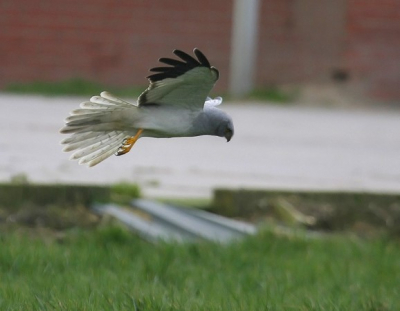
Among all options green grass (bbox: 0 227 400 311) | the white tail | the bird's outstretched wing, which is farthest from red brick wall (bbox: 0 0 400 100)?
the bird's outstretched wing

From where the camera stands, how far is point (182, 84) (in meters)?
4.07

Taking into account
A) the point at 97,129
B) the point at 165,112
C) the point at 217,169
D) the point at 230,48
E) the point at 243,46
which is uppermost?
the point at 165,112

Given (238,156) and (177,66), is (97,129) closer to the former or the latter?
(177,66)

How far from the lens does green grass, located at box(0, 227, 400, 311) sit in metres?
4.34

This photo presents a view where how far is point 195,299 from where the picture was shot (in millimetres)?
4453

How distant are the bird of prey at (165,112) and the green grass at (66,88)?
14676mm

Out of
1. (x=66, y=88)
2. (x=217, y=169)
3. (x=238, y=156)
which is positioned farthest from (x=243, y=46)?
(x=217, y=169)

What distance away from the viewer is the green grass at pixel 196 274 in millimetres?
4340

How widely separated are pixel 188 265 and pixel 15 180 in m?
2.15

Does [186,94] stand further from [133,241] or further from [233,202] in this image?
[233,202]

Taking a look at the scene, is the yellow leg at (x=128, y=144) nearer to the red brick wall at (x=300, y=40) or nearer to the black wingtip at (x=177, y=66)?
the black wingtip at (x=177, y=66)

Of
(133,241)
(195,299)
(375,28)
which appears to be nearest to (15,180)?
(133,241)

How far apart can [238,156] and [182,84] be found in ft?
25.6

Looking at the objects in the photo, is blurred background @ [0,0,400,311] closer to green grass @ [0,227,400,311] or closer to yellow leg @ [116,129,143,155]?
green grass @ [0,227,400,311]
